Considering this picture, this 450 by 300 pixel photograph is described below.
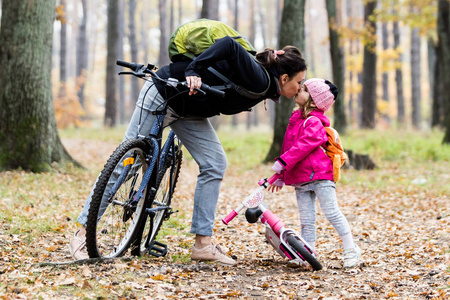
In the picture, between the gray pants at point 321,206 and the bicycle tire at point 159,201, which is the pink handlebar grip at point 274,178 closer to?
the gray pants at point 321,206

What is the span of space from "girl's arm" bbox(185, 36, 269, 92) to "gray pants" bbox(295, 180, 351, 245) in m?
1.02

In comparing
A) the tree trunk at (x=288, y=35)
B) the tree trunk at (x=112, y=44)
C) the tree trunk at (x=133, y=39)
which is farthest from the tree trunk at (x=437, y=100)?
the tree trunk at (x=133, y=39)

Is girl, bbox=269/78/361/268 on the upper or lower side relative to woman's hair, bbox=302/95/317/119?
lower

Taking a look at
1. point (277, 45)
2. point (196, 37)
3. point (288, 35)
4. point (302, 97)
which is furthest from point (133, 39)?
point (196, 37)

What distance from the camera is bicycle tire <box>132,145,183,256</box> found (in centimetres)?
411

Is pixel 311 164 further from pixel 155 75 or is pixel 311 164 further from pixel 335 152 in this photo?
pixel 155 75

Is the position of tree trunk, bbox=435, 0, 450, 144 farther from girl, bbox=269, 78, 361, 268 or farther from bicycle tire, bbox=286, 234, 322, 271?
bicycle tire, bbox=286, 234, 322, 271

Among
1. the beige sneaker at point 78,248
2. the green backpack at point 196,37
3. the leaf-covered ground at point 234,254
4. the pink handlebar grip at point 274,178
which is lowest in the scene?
the leaf-covered ground at point 234,254

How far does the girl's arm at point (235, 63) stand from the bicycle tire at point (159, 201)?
1.06m

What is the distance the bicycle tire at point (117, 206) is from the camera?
344cm

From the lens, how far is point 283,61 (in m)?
3.95

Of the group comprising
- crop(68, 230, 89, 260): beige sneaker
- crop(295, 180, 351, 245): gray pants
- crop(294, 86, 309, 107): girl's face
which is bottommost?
crop(68, 230, 89, 260): beige sneaker

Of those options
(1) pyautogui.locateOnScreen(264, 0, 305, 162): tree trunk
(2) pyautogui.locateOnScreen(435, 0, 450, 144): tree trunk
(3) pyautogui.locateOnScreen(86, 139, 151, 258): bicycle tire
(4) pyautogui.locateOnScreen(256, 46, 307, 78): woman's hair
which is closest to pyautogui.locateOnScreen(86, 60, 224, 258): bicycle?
(3) pyautogui.locateOnScreen(86, 139, 151, 258): bicycle tire

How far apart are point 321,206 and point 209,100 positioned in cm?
136
